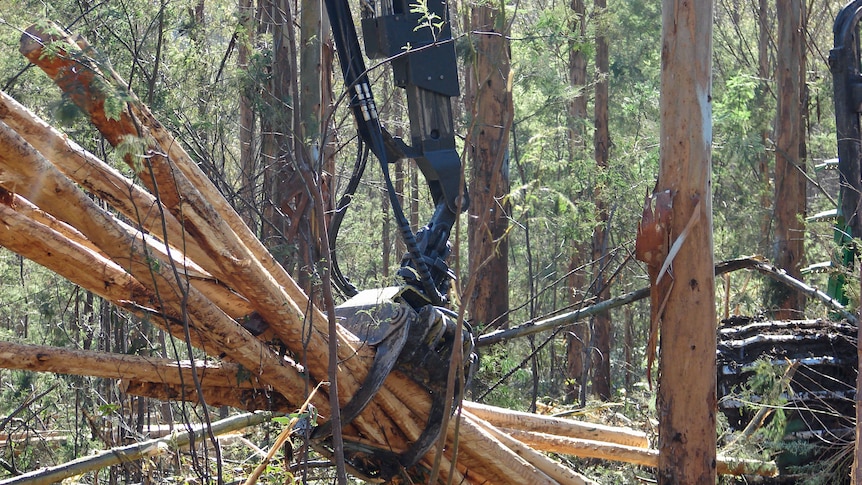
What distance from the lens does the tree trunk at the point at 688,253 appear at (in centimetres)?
453

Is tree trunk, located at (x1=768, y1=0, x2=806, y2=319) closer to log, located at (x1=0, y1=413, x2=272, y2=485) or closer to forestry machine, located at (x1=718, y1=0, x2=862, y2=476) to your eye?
forestry machine, located at (x1=718, y1=0, x2=862, y2=476)

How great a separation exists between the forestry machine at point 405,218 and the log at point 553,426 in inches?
18.6

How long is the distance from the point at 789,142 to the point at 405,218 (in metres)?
9.83

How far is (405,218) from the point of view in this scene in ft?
16.6

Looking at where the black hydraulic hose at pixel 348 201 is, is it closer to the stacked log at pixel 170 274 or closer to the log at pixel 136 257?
the stacked log at pixel 170 274

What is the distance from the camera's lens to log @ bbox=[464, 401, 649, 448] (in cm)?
544

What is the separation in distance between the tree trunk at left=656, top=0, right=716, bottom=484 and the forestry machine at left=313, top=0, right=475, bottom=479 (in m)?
1.12

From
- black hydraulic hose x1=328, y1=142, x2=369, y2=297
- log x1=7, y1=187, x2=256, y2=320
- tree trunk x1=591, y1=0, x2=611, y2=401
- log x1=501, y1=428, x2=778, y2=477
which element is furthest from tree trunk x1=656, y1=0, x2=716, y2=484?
tree trunk x1=591, y1=0, x2=611, y2=401

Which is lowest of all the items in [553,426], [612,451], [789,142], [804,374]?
[612,451]

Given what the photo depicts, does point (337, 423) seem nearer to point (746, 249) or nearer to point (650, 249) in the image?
point (650, 249)

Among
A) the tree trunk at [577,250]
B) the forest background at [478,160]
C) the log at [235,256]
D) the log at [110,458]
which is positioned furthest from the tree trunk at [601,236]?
the log at [110,458]

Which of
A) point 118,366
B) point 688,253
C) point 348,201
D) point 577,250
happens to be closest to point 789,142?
point 577,250

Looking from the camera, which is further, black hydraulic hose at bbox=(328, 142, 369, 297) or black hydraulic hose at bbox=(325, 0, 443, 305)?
black hydraulic hose at bbox=(328, 142, 369, 297)

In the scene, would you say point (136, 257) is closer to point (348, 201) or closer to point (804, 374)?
point (348, 201)
